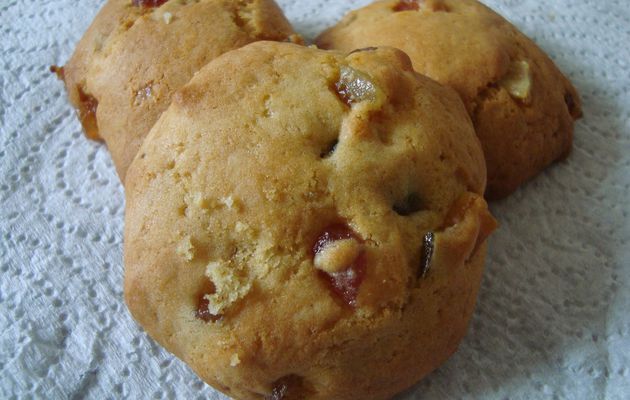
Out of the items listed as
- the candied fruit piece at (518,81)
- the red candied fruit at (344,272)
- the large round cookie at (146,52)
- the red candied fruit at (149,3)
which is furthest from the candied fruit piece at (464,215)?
the red candied fruit at (149,3)

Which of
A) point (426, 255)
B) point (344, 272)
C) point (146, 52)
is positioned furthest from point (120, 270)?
point (426, 255)

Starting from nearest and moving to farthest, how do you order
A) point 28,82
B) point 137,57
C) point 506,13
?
1. point 137,57
2. point 28,82
3. point 506,13

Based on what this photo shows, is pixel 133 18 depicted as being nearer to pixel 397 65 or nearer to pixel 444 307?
pixel 397 65

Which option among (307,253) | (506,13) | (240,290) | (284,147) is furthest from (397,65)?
(506,13)

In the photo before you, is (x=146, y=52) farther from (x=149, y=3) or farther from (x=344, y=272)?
(x=344, y=272)

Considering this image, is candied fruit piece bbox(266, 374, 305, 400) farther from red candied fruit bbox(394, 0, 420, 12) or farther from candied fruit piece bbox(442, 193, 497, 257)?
red candied fruit bbox(394, 0, 420, 12)

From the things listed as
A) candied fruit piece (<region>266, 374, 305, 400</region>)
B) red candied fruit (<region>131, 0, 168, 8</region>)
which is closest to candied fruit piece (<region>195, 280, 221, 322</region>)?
candied fruit piece (<region>266, 374, 305, 400</region>)

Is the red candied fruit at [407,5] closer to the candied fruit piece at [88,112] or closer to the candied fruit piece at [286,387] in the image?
the candied fruit piece at [88,112]
